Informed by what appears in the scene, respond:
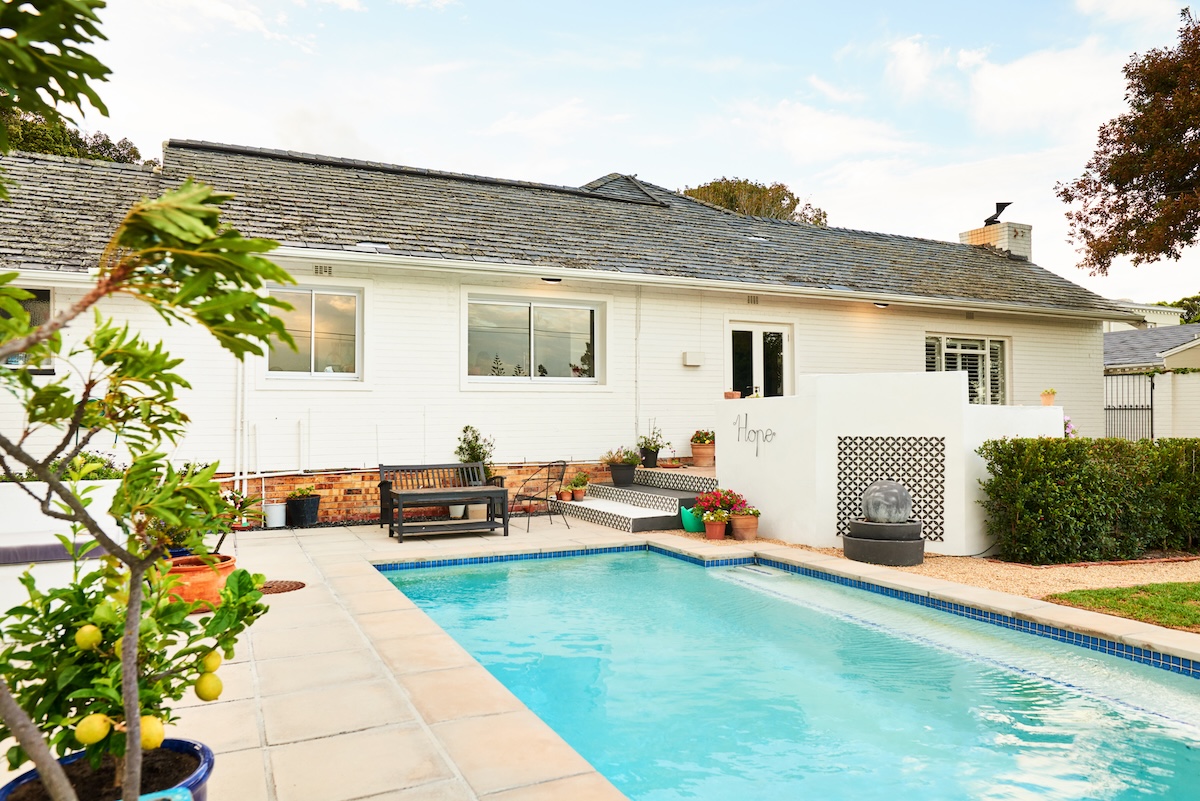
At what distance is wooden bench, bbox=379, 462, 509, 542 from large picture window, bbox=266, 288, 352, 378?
160 cm

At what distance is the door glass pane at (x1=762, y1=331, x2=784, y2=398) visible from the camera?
1259 cm

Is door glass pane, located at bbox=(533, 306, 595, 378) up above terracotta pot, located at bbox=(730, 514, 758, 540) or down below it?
above

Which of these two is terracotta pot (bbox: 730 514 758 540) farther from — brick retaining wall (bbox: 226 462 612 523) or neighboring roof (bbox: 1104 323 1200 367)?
neighboring roof (bbox: 1104 323 1200 367)

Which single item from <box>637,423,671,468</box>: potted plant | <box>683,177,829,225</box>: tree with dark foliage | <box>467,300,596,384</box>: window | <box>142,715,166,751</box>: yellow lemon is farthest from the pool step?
<box>683,177,829,225</box>: tree with dark foliage

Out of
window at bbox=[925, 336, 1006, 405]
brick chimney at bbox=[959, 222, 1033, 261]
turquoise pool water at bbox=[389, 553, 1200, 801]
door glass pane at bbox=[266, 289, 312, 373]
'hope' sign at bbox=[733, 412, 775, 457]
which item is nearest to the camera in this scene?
turquoise pool water at bbox=[389, 553, 1200, 801]

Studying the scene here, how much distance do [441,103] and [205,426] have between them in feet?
23.1

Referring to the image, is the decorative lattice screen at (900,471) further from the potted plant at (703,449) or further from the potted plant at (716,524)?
the potted plant at (703,449)

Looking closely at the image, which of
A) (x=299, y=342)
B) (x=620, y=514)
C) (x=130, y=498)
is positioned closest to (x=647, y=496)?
(x=620, y=514)

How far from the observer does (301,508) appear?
30.2ft

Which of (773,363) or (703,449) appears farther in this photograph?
(773,363)

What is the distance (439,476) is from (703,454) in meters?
4.10

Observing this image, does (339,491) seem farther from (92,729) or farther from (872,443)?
(92,729)

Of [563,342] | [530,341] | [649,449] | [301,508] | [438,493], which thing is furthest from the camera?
[649,449]

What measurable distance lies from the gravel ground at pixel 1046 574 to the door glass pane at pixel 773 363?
5.47 metres
